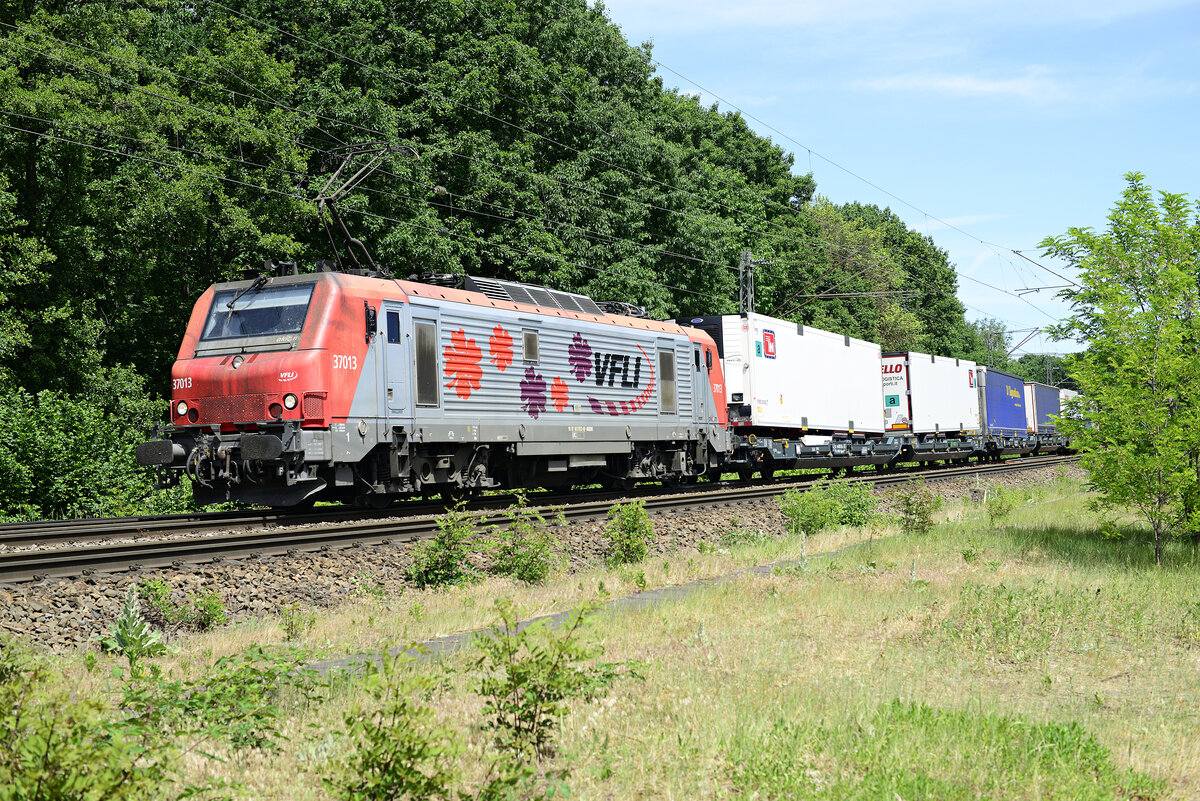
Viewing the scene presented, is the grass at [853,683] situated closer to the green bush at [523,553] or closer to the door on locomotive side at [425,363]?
the green bush at [523,553]

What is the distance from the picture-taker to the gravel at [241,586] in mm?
8695

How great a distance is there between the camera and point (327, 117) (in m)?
31.0

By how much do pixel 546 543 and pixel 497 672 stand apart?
17.9 ft

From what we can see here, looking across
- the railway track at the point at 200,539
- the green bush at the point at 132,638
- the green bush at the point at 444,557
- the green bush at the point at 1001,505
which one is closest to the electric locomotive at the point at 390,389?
the railway track at the point at 200,539

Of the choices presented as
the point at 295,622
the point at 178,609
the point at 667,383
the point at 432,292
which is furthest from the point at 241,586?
the point at 667,383

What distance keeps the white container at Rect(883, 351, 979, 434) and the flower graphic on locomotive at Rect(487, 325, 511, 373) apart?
849 inches

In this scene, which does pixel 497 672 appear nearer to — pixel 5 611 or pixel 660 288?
pixel 5 611

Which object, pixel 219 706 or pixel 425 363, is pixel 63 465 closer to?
pixel 425 363

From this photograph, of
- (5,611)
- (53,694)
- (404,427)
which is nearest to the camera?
(53,694)

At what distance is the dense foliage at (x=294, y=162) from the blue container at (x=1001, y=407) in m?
12.2

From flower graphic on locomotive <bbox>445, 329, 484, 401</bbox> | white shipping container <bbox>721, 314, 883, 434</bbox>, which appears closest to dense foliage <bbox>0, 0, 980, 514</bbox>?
flower graphic on locomotive <bbox>445, 329, 484, 401</bbox>

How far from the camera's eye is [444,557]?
12.0 meters

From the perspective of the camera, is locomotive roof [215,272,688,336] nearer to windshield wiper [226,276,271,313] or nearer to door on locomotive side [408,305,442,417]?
windshield wiper [226,276,271,313]

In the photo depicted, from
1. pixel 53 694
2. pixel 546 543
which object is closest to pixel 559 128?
pixel 546 543
